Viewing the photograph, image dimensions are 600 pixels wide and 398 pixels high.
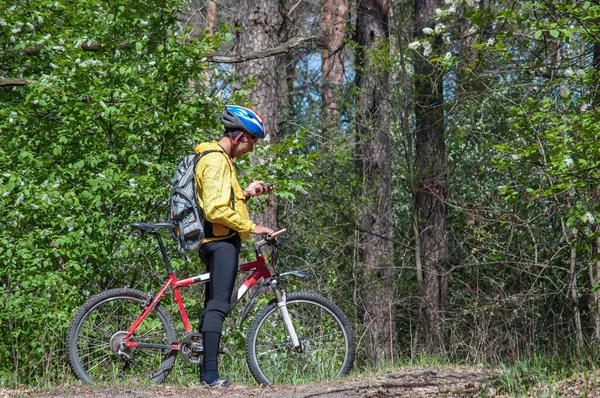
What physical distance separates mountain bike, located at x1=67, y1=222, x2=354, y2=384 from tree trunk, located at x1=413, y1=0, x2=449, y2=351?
21.6ft

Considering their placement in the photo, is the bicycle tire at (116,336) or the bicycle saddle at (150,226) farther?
the bicycle tire at (116,336)

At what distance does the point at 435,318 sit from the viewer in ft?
40.3

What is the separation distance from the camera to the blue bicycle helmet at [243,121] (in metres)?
5.53

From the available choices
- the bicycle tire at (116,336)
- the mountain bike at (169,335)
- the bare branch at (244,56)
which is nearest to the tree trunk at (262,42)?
the bare branch at (244,56)

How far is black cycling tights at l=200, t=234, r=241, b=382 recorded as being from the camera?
539 centimetres

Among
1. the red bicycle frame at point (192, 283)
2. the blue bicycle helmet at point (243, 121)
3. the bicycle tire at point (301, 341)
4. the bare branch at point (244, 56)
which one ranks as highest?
the bare branch at point (244, 56)

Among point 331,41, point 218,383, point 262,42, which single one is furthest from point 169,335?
point 331,41

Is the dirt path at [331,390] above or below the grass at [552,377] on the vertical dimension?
below

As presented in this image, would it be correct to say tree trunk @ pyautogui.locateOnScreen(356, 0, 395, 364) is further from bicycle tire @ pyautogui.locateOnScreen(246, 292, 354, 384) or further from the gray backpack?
the gray backpack

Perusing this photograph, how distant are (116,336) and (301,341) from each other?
1.34 m

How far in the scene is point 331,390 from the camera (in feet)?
16.6

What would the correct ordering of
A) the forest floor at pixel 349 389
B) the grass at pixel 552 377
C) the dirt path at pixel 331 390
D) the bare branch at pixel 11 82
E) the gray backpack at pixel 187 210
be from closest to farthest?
the grass at pixel 552 377, the forest floor at pixel 349 389, the dirt path at pixel 331 390, the gray backpack at pixel 187 210, the bare branch at pixel 11 82

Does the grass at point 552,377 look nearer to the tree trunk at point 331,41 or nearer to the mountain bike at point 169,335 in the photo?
the mountain bike at point 169,335

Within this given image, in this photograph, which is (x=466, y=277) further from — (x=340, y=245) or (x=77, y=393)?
(x=77, y=393)
